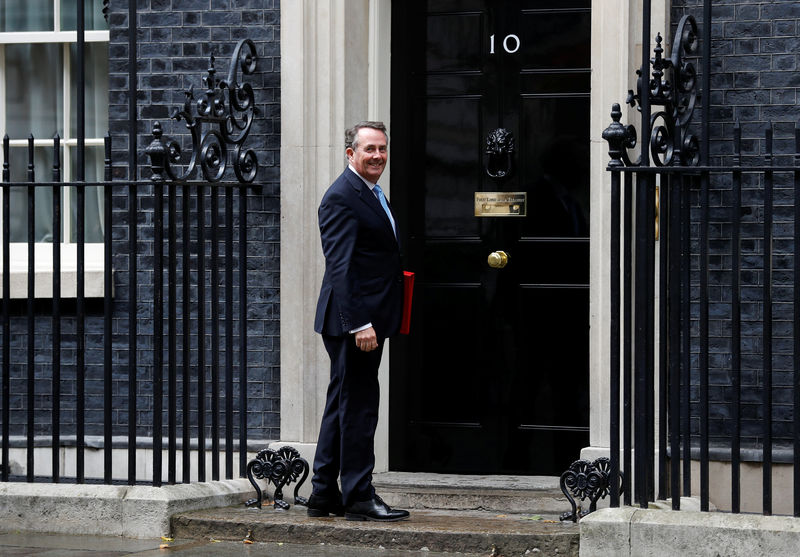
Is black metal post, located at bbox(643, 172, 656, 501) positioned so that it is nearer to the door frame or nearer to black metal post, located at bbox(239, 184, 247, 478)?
the door frame

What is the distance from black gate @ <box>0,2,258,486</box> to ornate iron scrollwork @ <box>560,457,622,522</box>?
5.71 ft

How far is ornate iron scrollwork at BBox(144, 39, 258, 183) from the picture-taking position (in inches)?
275

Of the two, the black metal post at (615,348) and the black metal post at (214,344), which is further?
the black metal post at (214,344)

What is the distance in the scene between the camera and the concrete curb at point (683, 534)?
5750 millimetres

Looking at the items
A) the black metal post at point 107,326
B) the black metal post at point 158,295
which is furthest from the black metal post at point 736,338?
the black metal post at point 107,326

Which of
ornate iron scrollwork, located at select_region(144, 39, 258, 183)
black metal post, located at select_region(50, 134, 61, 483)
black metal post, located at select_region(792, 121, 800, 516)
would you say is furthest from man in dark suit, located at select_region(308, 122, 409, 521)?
black metal post, located at select_region(792, 121, 800, 516)

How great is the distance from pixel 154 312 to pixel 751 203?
2.98 metres

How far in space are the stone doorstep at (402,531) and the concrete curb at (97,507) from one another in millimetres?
77

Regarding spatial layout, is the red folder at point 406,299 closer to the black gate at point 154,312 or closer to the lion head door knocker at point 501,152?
the black gate at point 154,312

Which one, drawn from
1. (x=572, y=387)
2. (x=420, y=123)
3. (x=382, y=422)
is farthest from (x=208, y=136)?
(x=572, y=387)

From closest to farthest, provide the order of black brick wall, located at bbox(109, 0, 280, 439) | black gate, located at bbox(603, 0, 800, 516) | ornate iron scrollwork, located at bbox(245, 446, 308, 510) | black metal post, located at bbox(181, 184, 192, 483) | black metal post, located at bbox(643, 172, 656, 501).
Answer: black gate, located at bbox(603, 0, 800, 516)
black metal post, located at bbox(643, 172, 656, 501)
black metal post, located at bbox(181, 184, 192, 483)
ornate iron scrollwork, located at bbox(245, 446, 308, 510)
black brick wall, located at bbox(109, 0, 280, 439)

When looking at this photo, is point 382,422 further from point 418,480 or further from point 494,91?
point 494,91

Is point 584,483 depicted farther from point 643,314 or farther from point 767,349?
point 767,349

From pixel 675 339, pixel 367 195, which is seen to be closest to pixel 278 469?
pixel 367 195
